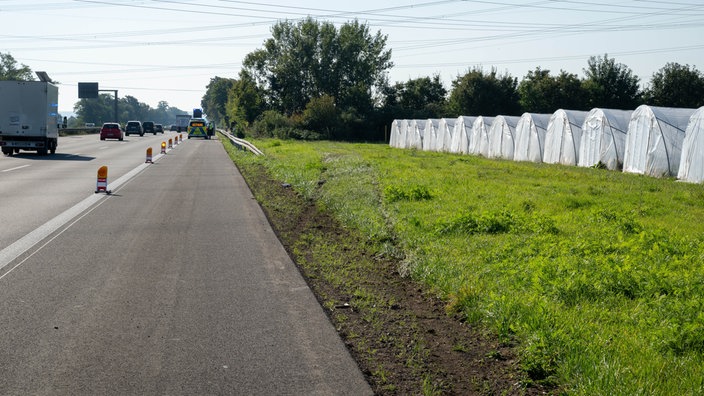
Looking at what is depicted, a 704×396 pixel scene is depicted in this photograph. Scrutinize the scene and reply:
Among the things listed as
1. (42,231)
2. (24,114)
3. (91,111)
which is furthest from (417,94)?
(91,111)

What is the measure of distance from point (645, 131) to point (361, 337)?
861 inches

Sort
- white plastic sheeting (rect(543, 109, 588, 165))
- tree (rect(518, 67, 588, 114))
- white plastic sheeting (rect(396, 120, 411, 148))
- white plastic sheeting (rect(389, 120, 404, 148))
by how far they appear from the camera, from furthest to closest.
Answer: tree (rect(518, 67, 588, 114))
white plastic sheeting (rect(389, 120, 404, 148))
white plastic sheeting (rect(396, 120, 411, 148))
white plastic sheeting (rect(543, 109, 588, 165))

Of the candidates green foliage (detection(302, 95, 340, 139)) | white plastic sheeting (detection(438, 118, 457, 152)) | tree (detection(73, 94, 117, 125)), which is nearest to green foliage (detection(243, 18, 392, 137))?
green foliage (detection(302, 95, 340, 139))

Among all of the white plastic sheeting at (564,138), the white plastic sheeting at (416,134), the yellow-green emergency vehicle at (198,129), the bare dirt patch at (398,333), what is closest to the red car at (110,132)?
the yellow-green emergency vehicle at (198,129)

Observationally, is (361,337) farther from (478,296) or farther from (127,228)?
(127,228)

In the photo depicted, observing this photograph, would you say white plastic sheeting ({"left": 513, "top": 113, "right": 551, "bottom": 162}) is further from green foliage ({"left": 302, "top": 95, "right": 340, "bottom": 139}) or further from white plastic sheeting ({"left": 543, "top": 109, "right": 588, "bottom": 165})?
green foliage ({"left": 302, "top": 95, "right": 340, "bottom": 139})

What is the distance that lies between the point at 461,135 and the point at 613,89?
3386cm

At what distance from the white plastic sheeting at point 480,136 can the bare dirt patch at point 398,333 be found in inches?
1231

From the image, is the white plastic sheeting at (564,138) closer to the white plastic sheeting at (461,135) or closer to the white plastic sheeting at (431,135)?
the white plastic sheeting at (461,135)

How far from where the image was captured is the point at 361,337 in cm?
641

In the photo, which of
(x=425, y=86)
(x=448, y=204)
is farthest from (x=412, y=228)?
(x=425, y=86)

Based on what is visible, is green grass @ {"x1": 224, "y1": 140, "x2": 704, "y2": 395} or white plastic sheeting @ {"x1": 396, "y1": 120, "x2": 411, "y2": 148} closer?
green grass @ {"x1": 224, "y1": 140, "x2": 704, "y2": 395}

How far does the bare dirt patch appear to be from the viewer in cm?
535

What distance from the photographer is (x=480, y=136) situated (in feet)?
138
